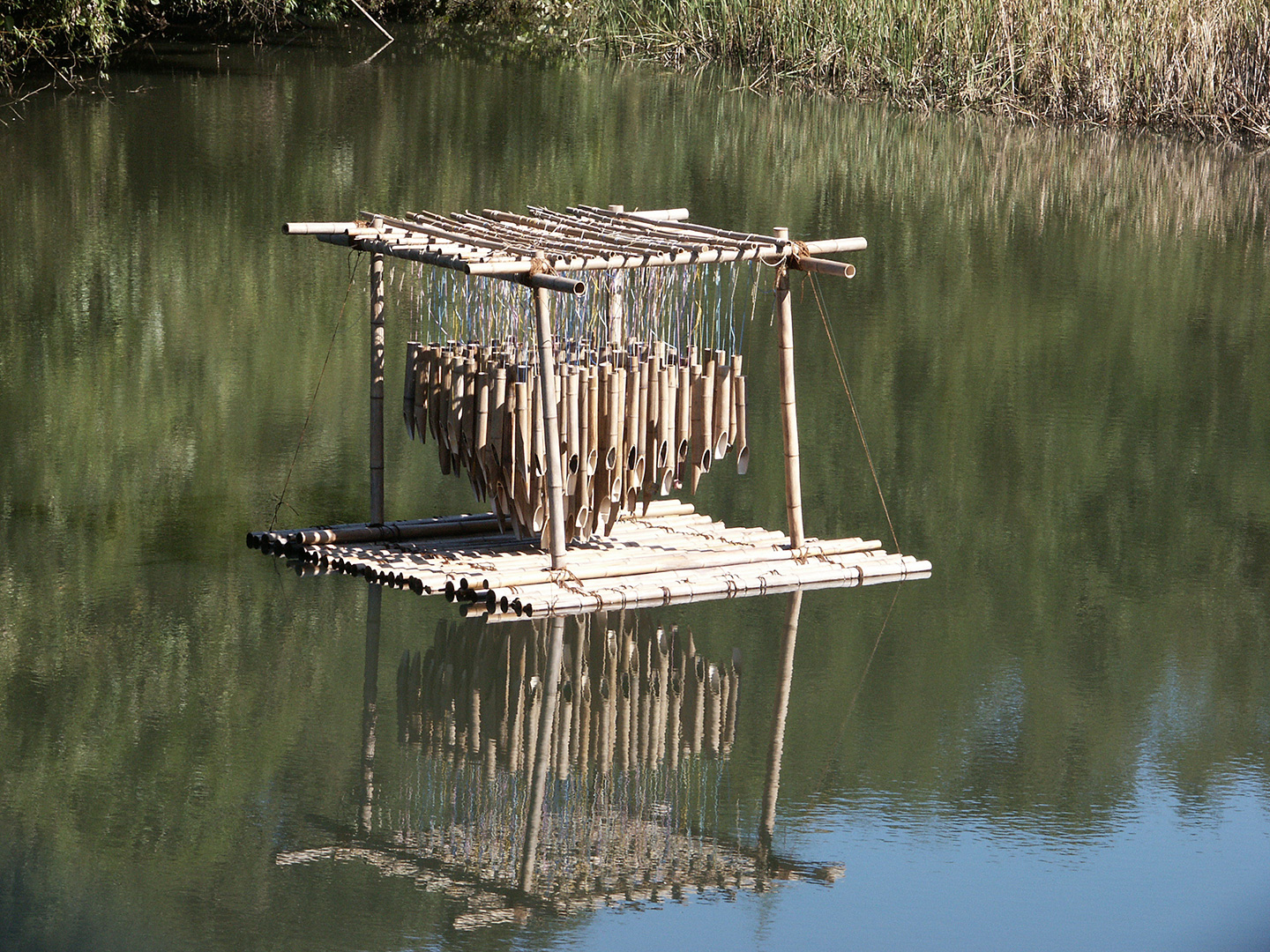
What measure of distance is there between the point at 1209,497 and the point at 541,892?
17.1 feet

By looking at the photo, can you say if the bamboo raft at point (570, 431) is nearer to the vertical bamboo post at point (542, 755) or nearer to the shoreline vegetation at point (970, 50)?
the vertical bamboo post at point (542, 755)

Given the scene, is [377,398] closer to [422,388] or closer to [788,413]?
[422,388]

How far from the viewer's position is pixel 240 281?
1266 cm

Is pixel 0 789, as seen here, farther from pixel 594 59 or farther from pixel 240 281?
pixel 594 59

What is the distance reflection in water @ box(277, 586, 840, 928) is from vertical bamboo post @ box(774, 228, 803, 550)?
0.36 m

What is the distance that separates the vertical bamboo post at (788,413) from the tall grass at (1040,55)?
12.2 m

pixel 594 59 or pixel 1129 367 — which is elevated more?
pixel 594 59

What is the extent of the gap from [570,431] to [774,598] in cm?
108

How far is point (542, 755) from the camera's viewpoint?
6.12 meters

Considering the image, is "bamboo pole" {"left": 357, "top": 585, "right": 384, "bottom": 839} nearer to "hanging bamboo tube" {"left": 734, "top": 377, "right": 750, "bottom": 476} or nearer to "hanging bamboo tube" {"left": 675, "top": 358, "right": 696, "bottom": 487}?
"hanging bamboo tube" {"left": 675, "top": 358, "right": 696, "bottom": 487}

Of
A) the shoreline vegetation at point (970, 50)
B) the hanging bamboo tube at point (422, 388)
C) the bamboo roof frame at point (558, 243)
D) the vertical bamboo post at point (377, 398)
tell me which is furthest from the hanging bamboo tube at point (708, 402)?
the shoreline vegetation at point (970, 50)

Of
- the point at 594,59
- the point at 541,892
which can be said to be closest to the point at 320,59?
the point at 594,59

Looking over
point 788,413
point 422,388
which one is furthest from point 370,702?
point 788,413

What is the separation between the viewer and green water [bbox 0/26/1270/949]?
5.25 metres
